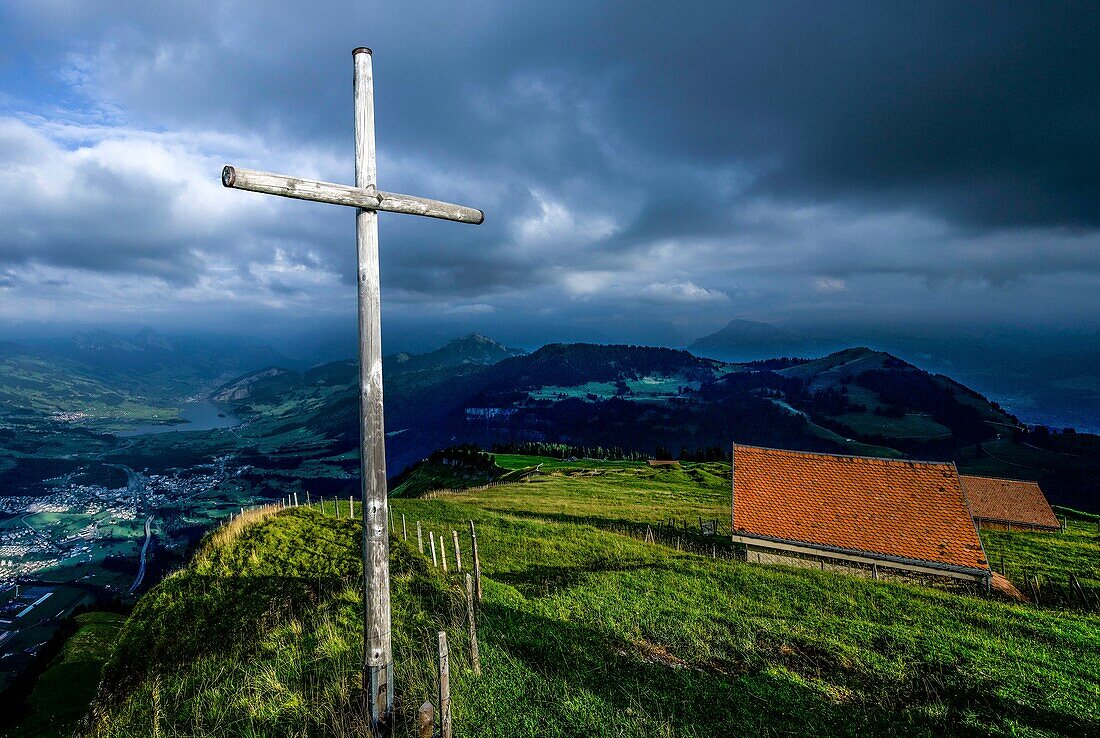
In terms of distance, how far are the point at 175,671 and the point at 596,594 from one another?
9547mm

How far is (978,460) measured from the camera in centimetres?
16588

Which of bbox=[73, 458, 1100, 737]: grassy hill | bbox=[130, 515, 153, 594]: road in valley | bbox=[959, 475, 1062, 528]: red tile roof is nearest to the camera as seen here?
bbox=[73, 458, 1100, 737]: grassy hill

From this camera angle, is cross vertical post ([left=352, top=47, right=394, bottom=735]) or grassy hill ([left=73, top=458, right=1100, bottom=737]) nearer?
cross vertical post ([left=352, top=47, right=394, bottom=735])

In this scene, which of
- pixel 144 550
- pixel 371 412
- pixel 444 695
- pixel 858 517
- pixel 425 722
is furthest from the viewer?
pixel 144 550

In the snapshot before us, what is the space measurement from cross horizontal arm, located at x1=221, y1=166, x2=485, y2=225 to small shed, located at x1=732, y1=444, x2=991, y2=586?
2000cm

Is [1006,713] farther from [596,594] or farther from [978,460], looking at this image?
[978,460]

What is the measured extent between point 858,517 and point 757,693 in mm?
15738

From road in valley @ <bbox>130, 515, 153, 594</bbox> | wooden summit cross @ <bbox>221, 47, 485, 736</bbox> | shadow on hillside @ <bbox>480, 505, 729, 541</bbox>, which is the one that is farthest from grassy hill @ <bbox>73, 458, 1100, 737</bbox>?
road in valley @ <bbox>130, 515, 153, 594</bbox>

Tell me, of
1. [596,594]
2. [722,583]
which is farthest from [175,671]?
[722,583]

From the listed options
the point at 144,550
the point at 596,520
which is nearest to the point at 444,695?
the point at 596,520

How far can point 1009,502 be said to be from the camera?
46.5 meters

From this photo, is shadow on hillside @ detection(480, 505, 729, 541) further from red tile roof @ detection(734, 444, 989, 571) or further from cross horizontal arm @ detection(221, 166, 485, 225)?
cross horizontal arm @ detection(221, 166, 485, 225)

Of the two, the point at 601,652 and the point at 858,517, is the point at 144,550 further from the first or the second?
the point at 858,517

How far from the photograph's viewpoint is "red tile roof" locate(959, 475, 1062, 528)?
44000 mm
